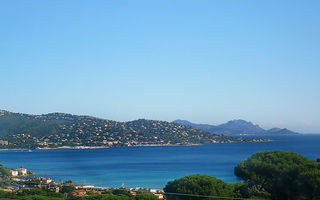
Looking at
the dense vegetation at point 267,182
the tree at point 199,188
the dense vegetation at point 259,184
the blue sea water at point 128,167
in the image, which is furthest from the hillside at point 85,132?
the tree at point 199,188

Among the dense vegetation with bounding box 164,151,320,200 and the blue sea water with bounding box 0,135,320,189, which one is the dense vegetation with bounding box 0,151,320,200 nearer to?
the dense vegetation with bounding box 164,151,320,200

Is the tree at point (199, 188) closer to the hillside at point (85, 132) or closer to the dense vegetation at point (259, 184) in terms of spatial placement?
the dense vegetation at point (259, 184)

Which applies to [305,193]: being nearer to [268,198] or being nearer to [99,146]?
[268,198]

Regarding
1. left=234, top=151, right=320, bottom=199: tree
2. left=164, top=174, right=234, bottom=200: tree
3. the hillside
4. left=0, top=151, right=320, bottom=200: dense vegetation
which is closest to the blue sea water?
the hillside

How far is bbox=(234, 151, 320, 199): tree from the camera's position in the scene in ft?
26.9

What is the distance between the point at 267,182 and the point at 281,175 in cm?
256

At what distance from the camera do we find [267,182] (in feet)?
39.2

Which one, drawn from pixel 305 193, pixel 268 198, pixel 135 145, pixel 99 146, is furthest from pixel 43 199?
pixel 135 145

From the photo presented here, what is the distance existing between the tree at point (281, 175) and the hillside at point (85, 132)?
6303cm

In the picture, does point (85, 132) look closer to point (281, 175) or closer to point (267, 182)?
point (267, 182)

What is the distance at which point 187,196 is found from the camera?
10734 millimetres

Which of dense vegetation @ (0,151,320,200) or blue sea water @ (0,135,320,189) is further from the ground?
dense vegetation @ (0,151,320,200)

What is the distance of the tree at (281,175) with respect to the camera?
8.20 metres

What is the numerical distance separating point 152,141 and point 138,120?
20132 millimetres
